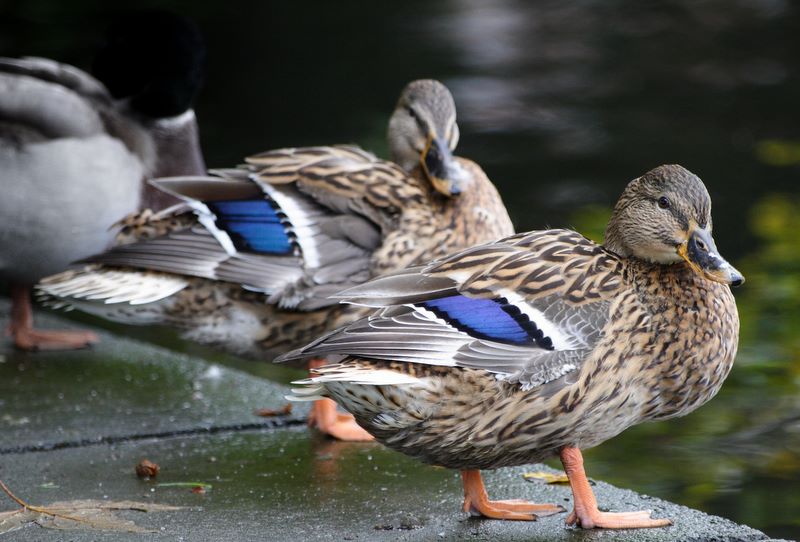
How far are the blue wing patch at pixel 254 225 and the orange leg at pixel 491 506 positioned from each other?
1.46m

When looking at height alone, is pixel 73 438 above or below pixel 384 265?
below

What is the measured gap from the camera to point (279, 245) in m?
5.05

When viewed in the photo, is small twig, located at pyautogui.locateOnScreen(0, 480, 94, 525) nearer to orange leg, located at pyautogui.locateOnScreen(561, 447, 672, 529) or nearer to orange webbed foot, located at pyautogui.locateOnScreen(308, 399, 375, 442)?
orange webbed foot, located at pyautogui.locateOnScreen(308, 399, 375, 442)

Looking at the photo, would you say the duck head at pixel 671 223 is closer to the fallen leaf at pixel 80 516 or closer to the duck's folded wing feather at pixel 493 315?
the duck's folded wing feather at pixel 493 315

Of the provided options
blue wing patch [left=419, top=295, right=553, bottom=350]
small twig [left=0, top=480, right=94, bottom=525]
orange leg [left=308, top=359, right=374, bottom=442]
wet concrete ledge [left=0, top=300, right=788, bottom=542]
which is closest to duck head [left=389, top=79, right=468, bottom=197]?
orange leg [left=308, top=359, right=374, bottom=442]

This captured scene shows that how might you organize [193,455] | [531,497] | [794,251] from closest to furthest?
1. [531,497]
2. [193,455]
3. [794,251]

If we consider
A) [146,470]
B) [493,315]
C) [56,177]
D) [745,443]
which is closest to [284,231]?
[146,470]

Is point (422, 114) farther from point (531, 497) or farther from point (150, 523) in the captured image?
point (150, 523)

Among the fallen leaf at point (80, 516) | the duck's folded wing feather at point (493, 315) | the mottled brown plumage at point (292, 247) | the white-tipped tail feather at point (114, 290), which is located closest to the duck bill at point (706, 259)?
the duck's folded wing feather at point (493, 315)

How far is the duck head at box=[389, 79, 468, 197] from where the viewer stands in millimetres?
5250

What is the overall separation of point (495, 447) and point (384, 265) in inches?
56.2

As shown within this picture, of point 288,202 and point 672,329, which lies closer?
point 672,329

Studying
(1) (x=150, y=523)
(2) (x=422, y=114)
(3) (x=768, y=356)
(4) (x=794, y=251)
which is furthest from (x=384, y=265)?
(4) (x=794, y=251)

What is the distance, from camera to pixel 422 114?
5.48 m
